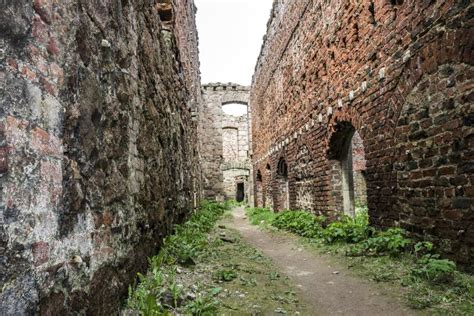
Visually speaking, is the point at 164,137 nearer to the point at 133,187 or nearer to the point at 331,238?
the point at 133,187

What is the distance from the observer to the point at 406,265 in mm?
3723

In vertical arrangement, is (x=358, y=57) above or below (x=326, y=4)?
below

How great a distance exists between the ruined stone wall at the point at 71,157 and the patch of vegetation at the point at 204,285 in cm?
19

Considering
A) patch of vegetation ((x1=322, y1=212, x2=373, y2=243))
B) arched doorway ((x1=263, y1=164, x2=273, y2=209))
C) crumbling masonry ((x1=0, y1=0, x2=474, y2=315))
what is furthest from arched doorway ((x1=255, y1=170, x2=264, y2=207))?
patch of vegetation ((x1=322, y1=212, x2=373, y2=243))

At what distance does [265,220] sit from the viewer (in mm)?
10172

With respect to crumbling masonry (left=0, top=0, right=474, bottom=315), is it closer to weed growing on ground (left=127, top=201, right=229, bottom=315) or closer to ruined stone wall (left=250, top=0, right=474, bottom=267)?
ruined stone wall (left=250, top=0, right=474, bottom=267)

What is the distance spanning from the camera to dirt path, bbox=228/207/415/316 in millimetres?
2861

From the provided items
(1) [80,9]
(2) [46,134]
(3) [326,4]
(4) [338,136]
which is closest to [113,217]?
(2) [46,134]

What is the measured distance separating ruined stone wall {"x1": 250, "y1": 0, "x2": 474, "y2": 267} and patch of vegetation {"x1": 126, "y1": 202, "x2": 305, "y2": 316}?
182 centimetres

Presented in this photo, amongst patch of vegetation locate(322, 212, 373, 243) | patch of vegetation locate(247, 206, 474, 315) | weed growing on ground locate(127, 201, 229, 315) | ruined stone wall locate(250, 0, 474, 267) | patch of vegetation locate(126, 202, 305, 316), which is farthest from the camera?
patch of vegetation locate(322, 212, 373, 243)

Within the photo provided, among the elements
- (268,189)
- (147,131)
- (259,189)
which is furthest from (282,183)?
(147,131)

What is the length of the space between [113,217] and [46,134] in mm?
957

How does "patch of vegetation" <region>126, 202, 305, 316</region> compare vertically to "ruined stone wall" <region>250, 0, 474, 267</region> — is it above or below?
below

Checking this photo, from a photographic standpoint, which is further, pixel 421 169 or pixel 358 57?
pixel 358 57
